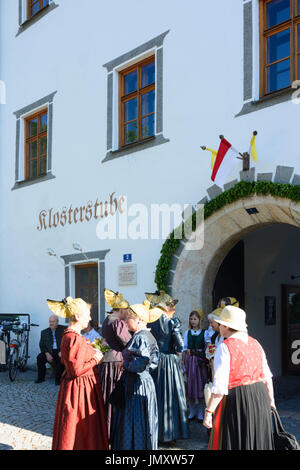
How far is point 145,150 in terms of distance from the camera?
9234mm

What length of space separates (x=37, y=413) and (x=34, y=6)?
9311 mm

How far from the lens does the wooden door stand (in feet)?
37.3

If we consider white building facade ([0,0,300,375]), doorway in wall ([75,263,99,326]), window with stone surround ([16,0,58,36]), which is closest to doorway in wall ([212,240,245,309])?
white building facade ([0,0,300,375])

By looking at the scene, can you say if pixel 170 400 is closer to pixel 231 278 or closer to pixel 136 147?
pixel 231 278

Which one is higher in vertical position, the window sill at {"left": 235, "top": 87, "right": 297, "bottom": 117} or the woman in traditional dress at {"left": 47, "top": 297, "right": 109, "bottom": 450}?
the window sill at {"left": 235, "top": 87, "right": 297, "bottom": 117}

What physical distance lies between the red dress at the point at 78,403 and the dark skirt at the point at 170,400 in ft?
4.20

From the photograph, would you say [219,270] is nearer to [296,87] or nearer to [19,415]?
[296,87]

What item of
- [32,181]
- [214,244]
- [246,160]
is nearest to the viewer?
[246,160]

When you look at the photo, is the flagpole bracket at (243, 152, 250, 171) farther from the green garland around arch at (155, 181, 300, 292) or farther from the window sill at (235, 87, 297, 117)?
the window sill at (235, 87, 297, 117)

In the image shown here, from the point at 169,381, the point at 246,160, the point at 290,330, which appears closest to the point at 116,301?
the point at 169,381

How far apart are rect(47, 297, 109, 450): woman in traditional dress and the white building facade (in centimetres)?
335

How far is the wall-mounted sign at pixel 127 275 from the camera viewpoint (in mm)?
9305

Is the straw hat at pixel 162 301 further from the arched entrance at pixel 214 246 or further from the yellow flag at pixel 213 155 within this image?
the yellow flag at pixel 213 155

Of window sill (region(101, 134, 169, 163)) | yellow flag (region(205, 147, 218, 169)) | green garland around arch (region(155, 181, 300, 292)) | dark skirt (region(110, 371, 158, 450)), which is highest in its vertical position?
window sill (region(101, 134, 169, 163))
